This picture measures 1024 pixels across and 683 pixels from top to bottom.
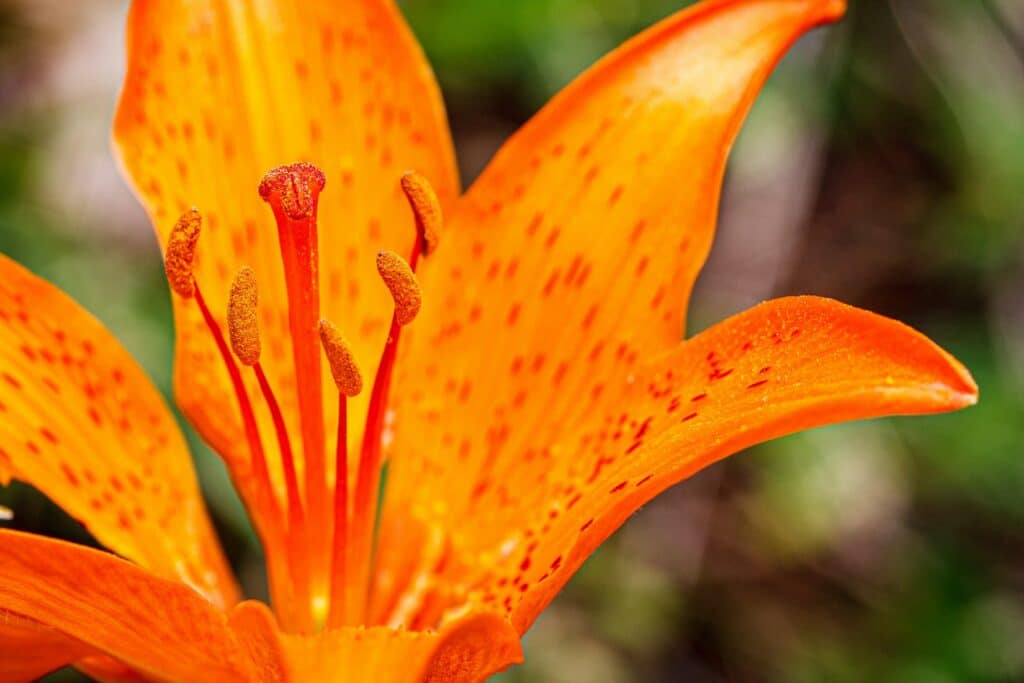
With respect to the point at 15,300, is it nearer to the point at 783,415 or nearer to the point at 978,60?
the point at 783,415

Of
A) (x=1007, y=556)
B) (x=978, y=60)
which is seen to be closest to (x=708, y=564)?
(x=1007, y=556)

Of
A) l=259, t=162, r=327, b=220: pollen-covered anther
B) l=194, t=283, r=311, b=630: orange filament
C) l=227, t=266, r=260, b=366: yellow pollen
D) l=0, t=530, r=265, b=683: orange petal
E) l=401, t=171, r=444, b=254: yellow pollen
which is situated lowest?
l=194, t=283, r=311, b=630: orange filament

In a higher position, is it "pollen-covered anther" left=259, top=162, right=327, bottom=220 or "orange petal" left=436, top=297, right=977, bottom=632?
"pollen-covered anther" left=259, top=162, right=327, bottom=220

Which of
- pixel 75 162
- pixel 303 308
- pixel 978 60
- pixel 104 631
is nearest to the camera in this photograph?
pixel 104 631

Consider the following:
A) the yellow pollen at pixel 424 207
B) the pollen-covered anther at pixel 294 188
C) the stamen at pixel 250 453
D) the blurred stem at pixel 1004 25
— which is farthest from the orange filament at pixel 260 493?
the blurred stem at pixel 1004 25

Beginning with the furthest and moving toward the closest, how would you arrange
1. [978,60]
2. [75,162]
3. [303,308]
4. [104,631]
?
[978,60], [75,162], [303,308], [104,631]

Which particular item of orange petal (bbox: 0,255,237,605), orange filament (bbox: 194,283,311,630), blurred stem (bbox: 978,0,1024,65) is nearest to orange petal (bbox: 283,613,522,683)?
orange filament (bbox: 194,283,311,630)

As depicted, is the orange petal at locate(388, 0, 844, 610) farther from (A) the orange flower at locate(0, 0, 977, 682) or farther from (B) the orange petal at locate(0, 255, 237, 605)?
(B) the orange petal at locate(0, 255, 237, 605)
